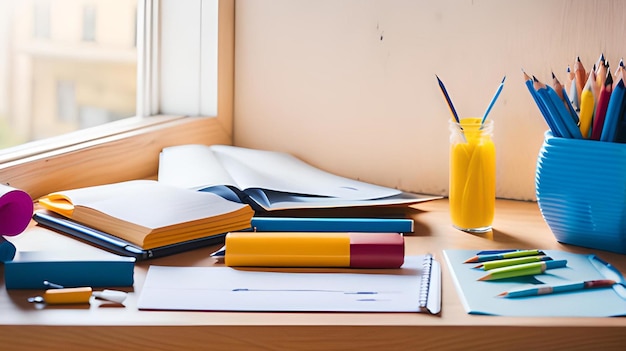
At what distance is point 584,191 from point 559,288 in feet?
0.59

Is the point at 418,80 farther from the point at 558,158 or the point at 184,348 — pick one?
the point at 184,348

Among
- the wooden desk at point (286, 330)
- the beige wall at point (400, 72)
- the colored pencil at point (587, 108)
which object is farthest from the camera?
the beige wall at point (400, 72)

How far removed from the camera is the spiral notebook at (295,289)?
749 millimetres

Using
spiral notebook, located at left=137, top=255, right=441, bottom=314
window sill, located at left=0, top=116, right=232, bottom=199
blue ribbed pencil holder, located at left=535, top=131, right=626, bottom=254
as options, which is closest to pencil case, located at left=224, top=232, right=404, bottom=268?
spiral notebook, located at left=137, top=255, right=441, bottom=314

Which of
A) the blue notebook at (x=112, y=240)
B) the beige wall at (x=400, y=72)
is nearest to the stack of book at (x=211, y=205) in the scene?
the blue notebook at (x=112, y=240)

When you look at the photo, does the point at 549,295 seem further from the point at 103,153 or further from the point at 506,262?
the point at 103,153

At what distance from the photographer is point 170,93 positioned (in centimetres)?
143

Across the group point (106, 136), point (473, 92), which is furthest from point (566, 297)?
point (106, 136)

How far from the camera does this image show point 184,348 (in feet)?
2.31

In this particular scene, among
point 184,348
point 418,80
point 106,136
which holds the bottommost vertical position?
point 184,348

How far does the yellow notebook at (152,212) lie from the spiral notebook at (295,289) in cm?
6

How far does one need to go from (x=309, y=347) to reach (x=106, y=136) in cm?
67

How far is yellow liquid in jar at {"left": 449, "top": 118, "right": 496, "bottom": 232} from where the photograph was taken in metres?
1.03

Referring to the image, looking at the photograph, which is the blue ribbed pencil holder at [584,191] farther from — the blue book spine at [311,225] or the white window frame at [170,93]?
the white window frame at [170,93]
